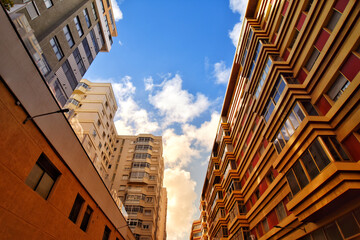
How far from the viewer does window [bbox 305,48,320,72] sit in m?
12.6

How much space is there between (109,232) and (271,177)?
1657 centimetres

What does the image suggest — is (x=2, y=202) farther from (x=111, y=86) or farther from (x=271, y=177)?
(x=111, y=86)

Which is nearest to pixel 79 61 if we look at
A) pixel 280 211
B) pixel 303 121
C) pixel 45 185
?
pixel 45 185

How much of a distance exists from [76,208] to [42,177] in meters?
4.66

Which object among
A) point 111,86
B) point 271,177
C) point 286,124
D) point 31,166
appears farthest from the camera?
point 111,86

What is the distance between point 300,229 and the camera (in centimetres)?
1241

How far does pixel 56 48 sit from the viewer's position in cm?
2152

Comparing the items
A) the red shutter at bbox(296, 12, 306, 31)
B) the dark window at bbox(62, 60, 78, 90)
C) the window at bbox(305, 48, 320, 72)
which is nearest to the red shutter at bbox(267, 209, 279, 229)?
the window at bbox(305, 48, 320, 72)

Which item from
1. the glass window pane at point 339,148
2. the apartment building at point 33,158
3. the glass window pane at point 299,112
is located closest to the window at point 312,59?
the glass window pane at point 299,112

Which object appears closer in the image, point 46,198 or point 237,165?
point 46,198

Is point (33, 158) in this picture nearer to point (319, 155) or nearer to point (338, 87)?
point (319, 155)

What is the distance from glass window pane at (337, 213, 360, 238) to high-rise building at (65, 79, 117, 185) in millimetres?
33198

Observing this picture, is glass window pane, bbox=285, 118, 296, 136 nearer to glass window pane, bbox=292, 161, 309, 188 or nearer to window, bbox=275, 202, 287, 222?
glass window pane, bbox=292, 161, 309, 188

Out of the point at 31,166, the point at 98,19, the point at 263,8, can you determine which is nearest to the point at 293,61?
the point at 263,8
